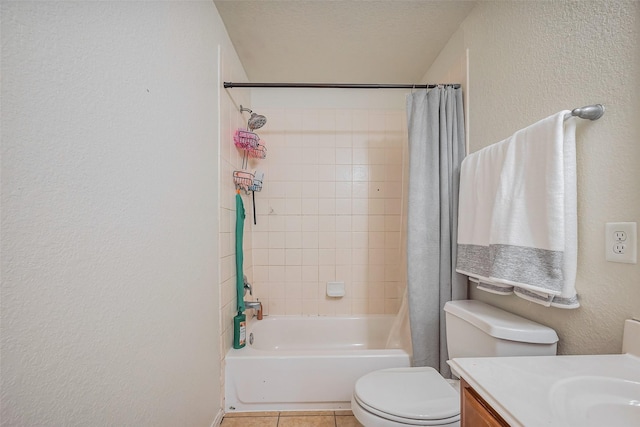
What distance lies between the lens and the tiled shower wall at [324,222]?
2295mm

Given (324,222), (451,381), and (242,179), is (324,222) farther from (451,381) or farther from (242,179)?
(451,381)

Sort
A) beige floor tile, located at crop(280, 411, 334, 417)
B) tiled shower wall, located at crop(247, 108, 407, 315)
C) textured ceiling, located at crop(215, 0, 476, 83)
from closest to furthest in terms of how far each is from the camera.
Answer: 1. textured ceiling, located at crop(215, 0, 476, 83)
2. beige floor tile, located at crop(280, 411, 334, 417)
3. tiled shower wall, located at crop(247, 108, 407, 315)

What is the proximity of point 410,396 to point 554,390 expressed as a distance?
25.5 inches

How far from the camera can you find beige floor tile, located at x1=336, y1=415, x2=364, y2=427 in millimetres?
1500

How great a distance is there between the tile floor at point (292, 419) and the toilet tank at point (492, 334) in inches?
30.3

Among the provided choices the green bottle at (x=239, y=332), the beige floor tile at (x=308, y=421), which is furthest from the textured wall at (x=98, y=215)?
the beige floor tile at (x=308, y=421)

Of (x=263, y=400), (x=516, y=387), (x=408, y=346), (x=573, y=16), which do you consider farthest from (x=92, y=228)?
(x=408, y=346)

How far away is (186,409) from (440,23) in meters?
A: 2.30

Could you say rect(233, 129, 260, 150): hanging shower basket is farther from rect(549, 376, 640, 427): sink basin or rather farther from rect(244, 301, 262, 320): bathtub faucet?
rect(549, 376, 640, 427): sink basin

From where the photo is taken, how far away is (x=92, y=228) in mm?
650

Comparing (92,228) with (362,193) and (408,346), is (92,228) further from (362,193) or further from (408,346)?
(362,193)

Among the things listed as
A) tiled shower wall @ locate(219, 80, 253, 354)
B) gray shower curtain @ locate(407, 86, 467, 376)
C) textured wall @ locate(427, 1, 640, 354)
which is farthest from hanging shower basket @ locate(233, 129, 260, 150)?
textured wall @ locate(427, 1, 640, 354)

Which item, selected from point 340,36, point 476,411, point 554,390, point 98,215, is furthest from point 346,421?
point 340,36

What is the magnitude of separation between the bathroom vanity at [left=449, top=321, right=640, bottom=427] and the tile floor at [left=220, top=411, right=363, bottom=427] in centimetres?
105
